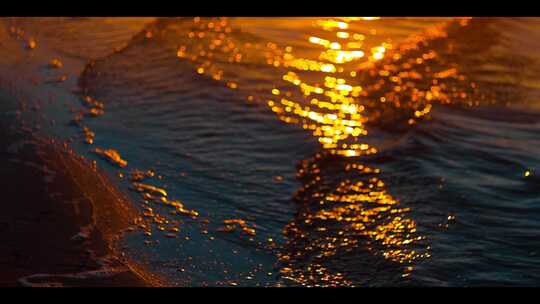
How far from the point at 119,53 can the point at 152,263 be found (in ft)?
12.8

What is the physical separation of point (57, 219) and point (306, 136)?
2114 millimetres

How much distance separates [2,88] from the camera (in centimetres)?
611

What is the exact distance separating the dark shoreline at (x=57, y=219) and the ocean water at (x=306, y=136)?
5.3 inches

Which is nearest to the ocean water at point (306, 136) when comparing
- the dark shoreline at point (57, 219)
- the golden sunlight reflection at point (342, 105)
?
the golden sunlight reflection at point (342, 105)

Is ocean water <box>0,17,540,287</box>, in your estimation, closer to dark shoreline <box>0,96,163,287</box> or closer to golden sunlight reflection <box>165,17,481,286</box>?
golden sunlight reflection <box>165,17,481,286</box>

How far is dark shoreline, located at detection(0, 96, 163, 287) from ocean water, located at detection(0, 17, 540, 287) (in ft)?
0.44

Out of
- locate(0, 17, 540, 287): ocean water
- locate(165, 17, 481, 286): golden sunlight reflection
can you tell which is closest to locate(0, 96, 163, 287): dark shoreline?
locate(0, 17, 540, 287): ocean water

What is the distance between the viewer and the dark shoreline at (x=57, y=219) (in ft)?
11.7

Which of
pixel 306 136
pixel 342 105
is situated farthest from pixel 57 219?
pixel 342 105

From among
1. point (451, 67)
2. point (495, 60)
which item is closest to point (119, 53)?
point (451, 67)

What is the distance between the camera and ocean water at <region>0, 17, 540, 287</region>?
13.1 ft

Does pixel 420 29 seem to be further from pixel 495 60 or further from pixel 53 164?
pixel 53 164

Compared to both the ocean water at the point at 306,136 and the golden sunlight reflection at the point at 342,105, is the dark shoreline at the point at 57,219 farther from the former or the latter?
the golden sunlight reflection at the point at 342,105
